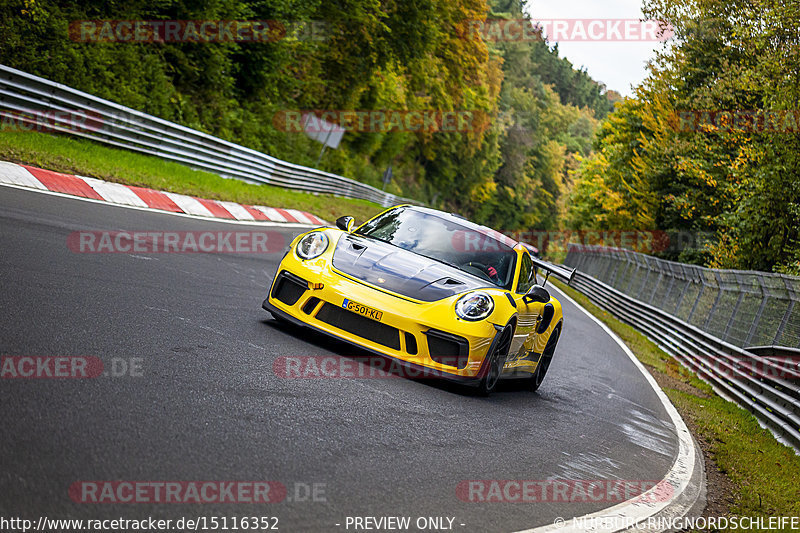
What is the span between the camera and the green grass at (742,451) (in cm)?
663

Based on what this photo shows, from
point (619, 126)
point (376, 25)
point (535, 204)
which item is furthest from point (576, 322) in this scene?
point (535, 204)

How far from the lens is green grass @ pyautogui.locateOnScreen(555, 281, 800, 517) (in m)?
6.63

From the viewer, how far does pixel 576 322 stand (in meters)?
19.5

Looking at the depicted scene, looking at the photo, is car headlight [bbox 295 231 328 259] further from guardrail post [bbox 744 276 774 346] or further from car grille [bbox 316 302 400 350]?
guardrail post [bbox 744 276 774 346]

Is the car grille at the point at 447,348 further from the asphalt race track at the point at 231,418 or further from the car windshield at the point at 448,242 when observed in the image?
the car windshield at the point at 448,242

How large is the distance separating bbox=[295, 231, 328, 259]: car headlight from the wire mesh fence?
7834mm

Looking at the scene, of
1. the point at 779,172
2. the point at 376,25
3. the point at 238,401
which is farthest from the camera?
the point at 376,25

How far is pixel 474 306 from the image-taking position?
6871mm

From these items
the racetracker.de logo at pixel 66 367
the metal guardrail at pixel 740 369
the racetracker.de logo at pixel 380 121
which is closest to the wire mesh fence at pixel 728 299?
the metal guardrail at pixel 740 369

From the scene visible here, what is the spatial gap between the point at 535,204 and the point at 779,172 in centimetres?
6820

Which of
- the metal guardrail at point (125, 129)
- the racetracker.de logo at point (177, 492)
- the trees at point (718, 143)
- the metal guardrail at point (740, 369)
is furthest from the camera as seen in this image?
the trees at point (718, 143)

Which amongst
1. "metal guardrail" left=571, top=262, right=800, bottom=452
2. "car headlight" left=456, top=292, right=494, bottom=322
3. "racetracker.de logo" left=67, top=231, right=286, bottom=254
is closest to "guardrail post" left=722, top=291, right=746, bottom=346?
"metal guardrail" left=571, top=262, right=800, bottom=452

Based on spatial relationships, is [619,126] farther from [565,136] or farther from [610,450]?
[565,136]

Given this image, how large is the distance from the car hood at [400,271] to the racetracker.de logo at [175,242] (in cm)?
275
